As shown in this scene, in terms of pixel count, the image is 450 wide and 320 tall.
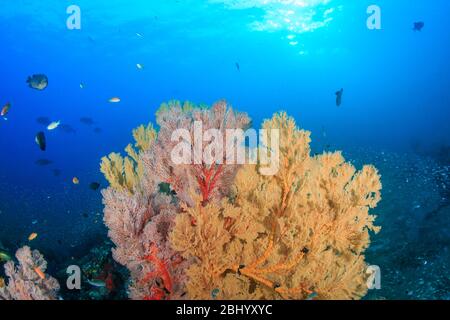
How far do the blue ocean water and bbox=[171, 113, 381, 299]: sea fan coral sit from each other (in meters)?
3.29

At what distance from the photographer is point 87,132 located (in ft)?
433

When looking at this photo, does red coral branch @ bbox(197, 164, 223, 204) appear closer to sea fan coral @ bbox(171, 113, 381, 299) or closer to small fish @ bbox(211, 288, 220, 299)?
sea fan coral @ bbox(171, 113, 381, 299)

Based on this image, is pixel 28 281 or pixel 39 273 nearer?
pixel 28 281

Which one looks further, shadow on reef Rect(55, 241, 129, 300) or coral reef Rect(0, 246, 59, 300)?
shadow on reef Rect(55, 241, 129, 300)

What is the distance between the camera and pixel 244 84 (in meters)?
94.4

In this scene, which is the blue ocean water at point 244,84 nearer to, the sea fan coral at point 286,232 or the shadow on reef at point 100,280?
the sea fan coral at point 286,232

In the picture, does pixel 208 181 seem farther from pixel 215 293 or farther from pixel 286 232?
pixel 215 293

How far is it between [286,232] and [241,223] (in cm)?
51

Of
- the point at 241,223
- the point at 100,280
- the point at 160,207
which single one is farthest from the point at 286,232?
the point at 100,280

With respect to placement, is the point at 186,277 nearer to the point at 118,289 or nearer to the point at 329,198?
the point at 329,198

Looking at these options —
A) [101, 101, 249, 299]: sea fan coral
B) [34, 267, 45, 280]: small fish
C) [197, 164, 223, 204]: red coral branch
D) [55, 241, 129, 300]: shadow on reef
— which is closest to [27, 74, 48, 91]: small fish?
[55, 241, 129, 300]: shadow on reef

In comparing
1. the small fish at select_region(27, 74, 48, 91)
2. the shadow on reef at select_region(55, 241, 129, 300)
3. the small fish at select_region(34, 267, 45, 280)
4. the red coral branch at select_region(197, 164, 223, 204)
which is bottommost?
the shadow on reef at select_region(55, 241, 129, 300)

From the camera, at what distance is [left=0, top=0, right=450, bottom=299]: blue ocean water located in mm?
10040
